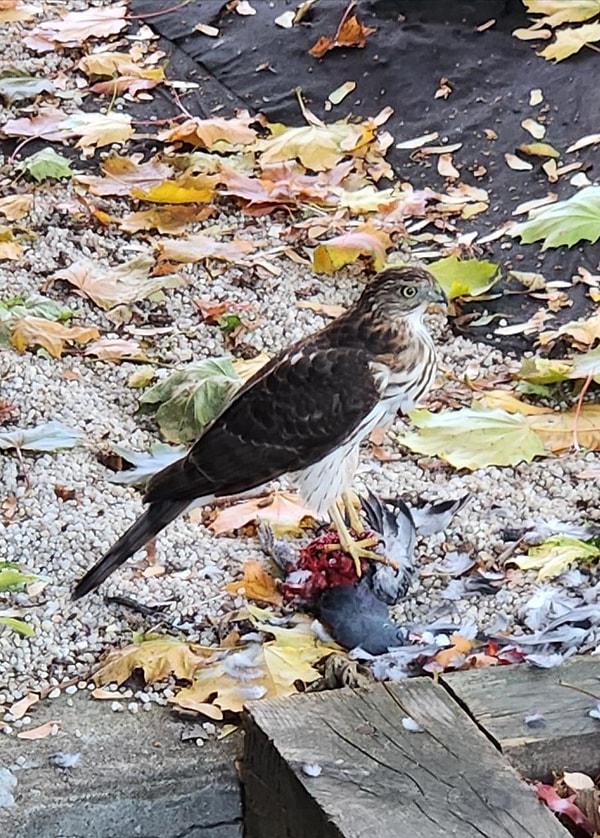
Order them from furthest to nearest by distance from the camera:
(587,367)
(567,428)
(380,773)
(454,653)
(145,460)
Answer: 1. (587,367)
2. (567,428)
3. (145,460)
4. (454,653)
5. (380,773)

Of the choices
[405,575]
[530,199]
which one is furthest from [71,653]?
[530,199]

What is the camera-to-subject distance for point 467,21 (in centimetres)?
650

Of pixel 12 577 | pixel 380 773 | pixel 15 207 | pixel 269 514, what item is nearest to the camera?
pixel 380 773

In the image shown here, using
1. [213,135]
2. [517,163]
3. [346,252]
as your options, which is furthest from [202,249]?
[517,163]

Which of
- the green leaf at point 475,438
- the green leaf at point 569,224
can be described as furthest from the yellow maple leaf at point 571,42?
the green leaf at point 475,438

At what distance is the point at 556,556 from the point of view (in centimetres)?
355

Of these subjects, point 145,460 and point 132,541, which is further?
point 145,460

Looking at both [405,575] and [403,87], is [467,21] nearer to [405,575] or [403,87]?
[403,87]

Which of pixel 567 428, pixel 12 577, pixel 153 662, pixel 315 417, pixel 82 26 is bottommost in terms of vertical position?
pixel 567 428

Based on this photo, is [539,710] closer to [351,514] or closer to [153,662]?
[153,662]

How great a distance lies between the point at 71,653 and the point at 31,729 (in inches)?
10.9

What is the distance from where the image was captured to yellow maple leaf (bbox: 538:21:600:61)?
606 centimetres

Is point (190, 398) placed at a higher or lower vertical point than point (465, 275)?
higher

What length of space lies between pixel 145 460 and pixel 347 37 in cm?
301
